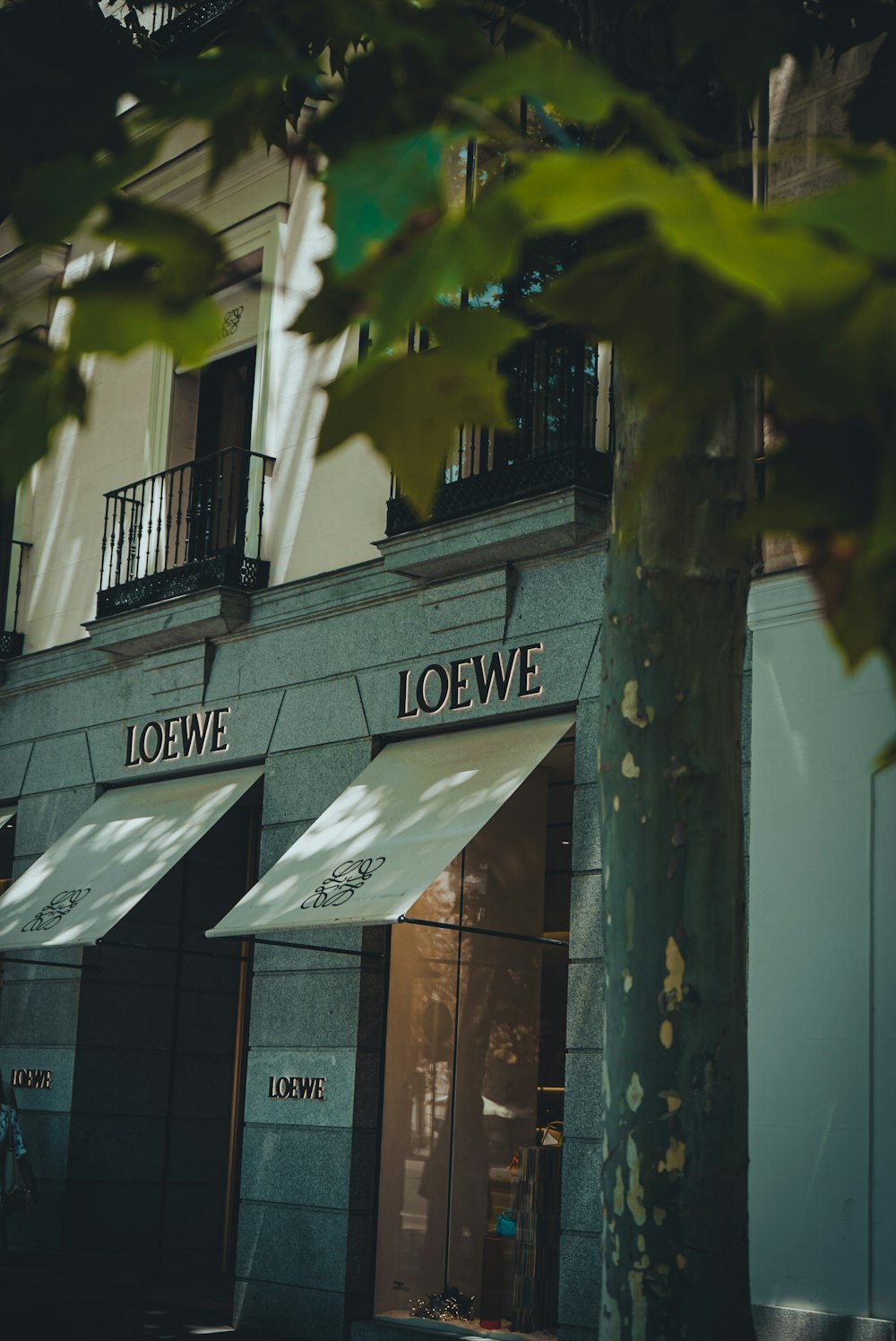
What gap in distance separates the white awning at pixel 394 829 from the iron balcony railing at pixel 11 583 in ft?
19.5

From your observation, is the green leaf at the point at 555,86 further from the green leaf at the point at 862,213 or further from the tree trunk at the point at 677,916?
the tree trunk at the point at 677,916

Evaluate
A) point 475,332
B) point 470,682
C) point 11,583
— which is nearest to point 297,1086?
point 470,682

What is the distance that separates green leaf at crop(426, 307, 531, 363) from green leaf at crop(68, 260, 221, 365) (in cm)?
31

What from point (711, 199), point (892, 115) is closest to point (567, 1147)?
point (892, 115)

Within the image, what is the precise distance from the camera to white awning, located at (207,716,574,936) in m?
10.3

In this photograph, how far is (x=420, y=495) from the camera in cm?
239

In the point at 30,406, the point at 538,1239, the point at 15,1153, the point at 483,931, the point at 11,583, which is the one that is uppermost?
the point at 11,583

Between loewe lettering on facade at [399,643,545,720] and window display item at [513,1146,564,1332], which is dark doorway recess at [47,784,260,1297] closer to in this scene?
loewe lettering on facade at [399,643,545,720]

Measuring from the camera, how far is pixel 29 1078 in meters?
14.4

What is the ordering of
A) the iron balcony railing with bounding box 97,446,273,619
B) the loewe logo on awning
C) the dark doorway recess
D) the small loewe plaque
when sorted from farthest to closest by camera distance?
the loewe logo on awning, the dark doorway recess, the iron balcony railing with bounding box 97,446,273,619, the small loewe plaque

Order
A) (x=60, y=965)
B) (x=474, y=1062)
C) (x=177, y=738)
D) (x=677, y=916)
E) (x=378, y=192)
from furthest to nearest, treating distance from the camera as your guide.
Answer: (x=177, y=738), (x=60, y=965), (x=474, y=1062), (x=677, y=916), (x=378, y=192)

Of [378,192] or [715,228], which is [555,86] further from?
[715,228]

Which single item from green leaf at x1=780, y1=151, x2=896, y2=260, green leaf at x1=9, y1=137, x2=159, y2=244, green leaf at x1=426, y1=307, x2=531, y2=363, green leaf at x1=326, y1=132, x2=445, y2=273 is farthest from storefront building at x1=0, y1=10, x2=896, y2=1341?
green leaf at x1=780, y1=151, x2=896, y2=260

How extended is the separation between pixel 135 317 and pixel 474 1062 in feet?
33.9
